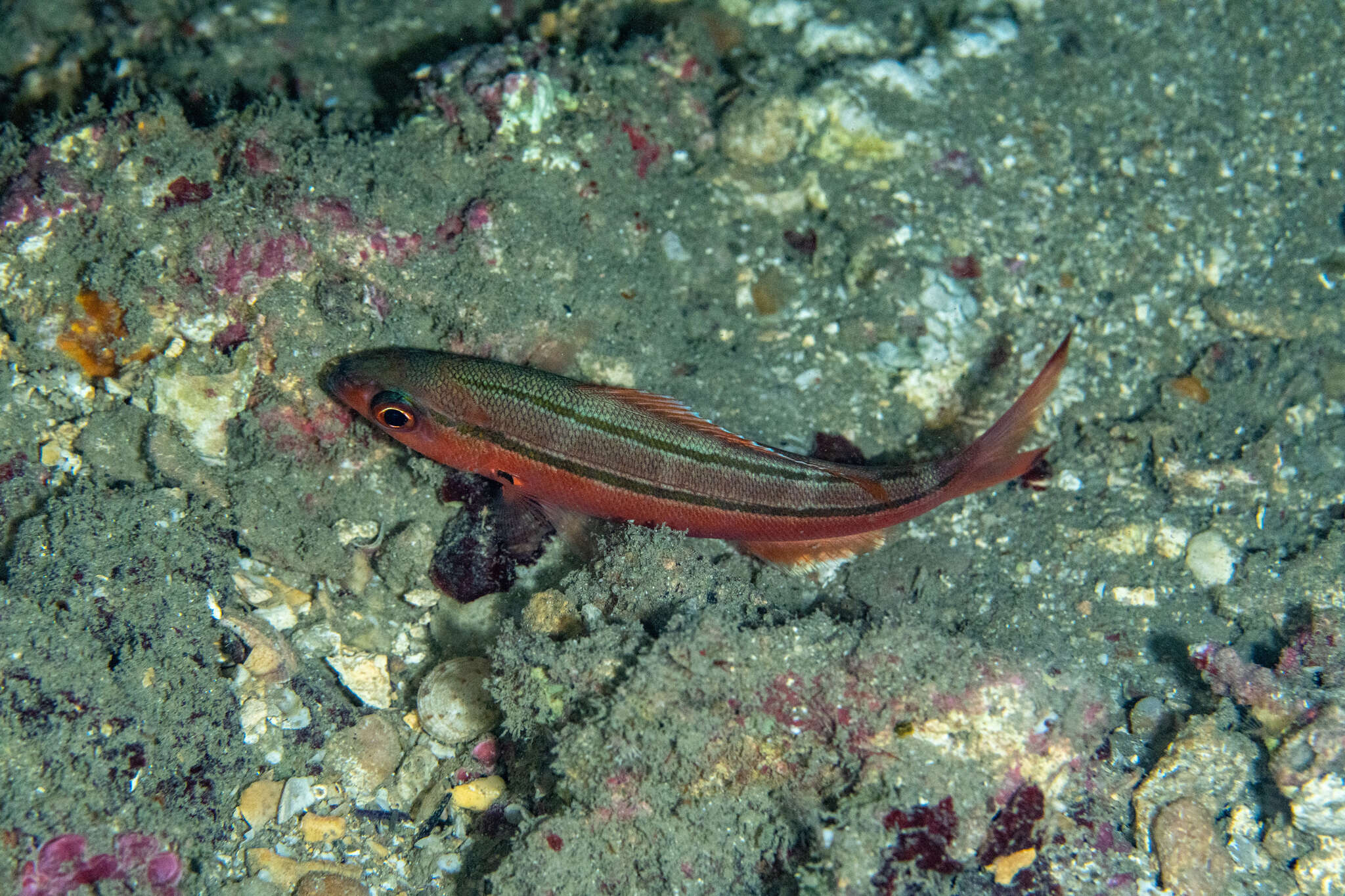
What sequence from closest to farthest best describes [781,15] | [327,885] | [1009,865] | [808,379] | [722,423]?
[1009,865], [327,885], [722,423], [808,379], [781,15]

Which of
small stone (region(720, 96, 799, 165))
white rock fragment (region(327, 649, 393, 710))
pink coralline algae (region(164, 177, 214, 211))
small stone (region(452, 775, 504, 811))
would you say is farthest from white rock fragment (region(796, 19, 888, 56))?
small stone (region(452, 775, 504, 811))

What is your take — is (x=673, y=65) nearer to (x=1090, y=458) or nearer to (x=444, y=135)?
(x=444, y=135)

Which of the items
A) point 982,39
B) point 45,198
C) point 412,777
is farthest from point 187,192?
point 982,39

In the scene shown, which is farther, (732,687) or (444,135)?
(444,135)

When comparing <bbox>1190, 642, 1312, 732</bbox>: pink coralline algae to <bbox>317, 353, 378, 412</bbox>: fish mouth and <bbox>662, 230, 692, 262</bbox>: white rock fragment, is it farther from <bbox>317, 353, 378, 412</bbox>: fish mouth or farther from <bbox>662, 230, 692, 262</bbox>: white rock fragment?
<bbox>317, 353, 378, 412</bbox>: fish mouth

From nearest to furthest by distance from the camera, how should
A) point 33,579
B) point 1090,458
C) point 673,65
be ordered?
point 33,579
point 1090,458
point 673,65

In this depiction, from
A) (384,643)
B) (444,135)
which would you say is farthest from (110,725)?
(444,135)

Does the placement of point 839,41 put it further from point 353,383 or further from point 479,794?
point 479,794
